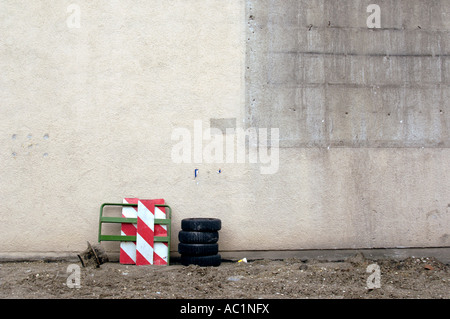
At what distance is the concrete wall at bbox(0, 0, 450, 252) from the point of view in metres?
6.52

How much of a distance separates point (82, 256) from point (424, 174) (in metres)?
5.11

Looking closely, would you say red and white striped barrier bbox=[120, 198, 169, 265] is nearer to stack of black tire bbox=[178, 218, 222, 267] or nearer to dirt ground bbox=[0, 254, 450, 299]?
dirt ground bbox=[0, 254, 450, 299]

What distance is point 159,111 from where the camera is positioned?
6.62 meters

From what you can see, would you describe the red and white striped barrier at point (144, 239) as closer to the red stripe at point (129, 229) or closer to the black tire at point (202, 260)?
the red stripe at point (129, 229)

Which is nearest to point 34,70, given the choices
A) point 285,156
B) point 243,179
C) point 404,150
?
point 243,179

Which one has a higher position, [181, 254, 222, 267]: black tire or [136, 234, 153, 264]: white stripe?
[136, 234, 153, 264]: white stripe

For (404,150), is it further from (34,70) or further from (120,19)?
(34,70)

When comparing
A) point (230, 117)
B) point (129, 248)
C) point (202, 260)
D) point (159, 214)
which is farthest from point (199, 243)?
point (230, 117)

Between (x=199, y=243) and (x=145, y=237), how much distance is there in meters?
0.78

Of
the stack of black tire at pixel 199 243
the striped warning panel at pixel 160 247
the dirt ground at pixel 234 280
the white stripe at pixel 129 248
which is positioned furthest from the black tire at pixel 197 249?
the white stripe at pixel 129 248

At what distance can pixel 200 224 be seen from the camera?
607 centimetres

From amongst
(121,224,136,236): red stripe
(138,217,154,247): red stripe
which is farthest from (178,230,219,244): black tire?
(121,224,136,236): red stripe

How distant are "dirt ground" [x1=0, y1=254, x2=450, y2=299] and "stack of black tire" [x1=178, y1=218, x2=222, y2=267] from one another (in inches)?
5.7

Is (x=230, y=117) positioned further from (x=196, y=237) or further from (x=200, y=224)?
(x=196, y=237)
